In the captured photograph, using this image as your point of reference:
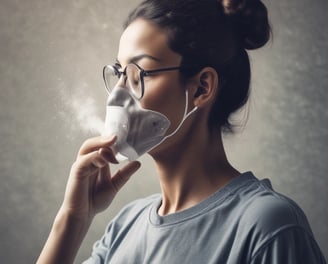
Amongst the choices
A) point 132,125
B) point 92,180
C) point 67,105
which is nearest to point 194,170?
point 132,125

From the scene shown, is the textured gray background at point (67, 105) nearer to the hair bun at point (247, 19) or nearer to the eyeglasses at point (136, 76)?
the hair bun at point (247, 19)

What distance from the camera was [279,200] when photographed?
38.8 inches

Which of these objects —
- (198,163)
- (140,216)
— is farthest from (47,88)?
(198,163)

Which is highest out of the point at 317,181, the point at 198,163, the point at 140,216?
the point at 198,163

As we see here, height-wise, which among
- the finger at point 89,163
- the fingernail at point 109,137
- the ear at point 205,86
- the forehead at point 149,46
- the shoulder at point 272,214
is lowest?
the shoulder at point 272,214

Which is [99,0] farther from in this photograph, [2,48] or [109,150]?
[109,150]

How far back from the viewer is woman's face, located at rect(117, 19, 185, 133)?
112 cm

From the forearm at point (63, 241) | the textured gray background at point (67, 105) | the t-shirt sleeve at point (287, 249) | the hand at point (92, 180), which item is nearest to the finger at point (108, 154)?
the hand at point (92, 180)

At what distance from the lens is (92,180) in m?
1.28

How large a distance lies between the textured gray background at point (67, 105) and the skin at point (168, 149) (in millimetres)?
564

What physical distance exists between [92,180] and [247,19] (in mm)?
557

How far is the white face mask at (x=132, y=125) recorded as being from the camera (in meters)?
1.12

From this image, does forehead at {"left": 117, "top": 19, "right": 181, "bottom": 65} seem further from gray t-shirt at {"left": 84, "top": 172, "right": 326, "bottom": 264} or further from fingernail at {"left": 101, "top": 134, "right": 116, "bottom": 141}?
gray t-shirt at {"left": 84, "top": 172, "right": 326, "bottom": 264}

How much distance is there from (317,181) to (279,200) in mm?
753
